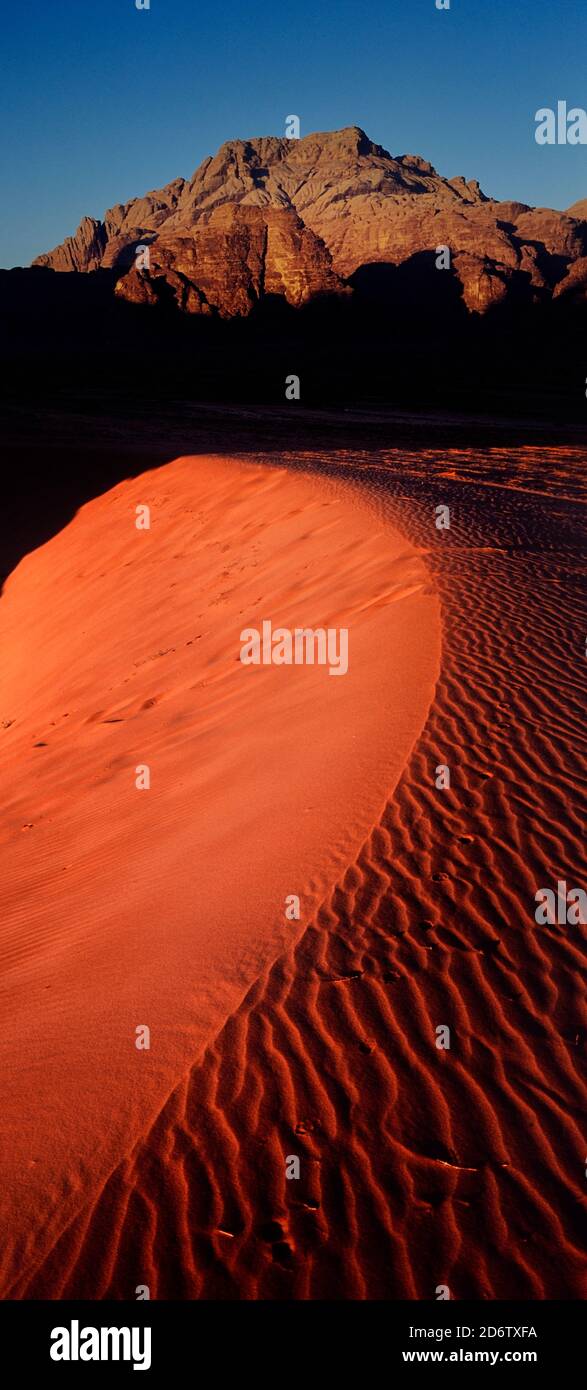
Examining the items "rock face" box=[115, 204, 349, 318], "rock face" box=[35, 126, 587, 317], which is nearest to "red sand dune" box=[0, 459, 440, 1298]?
"rock face" box=[115, 204, 349, 318]

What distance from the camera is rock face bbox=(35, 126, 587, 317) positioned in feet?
184

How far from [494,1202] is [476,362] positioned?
51401 mm

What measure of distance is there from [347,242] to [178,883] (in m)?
78.4

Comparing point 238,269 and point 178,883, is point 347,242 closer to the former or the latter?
point 238,269

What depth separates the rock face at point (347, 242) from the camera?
184ft

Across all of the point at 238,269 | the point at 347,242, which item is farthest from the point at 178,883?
the point at 347,242

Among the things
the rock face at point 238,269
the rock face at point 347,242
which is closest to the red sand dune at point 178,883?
the rock face at point 238,269

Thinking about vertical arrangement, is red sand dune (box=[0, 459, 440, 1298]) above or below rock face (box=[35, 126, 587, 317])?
below

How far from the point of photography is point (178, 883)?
5.07 meters

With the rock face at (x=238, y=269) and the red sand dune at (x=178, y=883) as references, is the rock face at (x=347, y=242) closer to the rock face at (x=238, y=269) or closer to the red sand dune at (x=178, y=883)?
the rock face at (x=238, y=269)

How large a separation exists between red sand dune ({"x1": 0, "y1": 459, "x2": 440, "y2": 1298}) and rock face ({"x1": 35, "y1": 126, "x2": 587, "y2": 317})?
5019 centimetres

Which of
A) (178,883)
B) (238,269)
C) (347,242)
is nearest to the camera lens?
(178,883)

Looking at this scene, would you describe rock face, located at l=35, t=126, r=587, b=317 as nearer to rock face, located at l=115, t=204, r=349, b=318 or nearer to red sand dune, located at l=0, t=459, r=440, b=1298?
rock face, located at l=115, t=204, r=349, b=318
